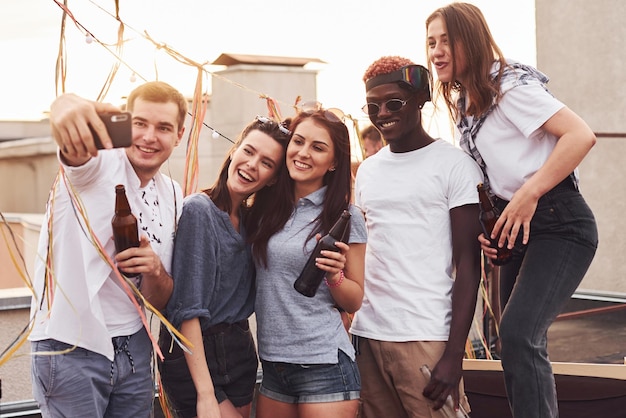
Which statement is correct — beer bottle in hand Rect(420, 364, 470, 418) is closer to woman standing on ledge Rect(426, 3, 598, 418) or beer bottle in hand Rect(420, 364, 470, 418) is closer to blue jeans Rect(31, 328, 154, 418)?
woman standing on ledge Rect(426, 3, 598, 418)

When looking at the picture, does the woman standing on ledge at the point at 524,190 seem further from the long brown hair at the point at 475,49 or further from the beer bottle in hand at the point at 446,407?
the beer bottle in hand at the point at 446,407

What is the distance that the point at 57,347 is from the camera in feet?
7.14

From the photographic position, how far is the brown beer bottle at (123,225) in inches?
84.3

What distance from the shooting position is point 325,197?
106 inches

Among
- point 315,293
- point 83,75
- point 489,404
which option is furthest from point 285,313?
point 489,404

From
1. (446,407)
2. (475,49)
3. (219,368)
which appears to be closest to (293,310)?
(219,368)

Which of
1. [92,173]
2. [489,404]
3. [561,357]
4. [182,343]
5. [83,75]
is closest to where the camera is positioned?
[92,173]

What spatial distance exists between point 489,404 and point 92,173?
7.09ft

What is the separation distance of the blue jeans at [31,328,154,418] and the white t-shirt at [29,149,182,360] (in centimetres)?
3

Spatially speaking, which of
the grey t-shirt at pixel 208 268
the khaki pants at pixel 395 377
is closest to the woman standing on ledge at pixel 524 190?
the khaki pants at pixel 395 377

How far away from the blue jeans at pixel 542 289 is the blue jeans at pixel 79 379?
1.16 meters

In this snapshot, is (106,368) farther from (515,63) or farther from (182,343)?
(515,63)

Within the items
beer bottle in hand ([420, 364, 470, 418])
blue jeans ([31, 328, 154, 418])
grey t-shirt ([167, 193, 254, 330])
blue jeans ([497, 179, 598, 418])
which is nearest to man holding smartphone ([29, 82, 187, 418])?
blue jeans ([31, 328, 154, 418])

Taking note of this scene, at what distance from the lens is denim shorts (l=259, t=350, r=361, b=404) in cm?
255
